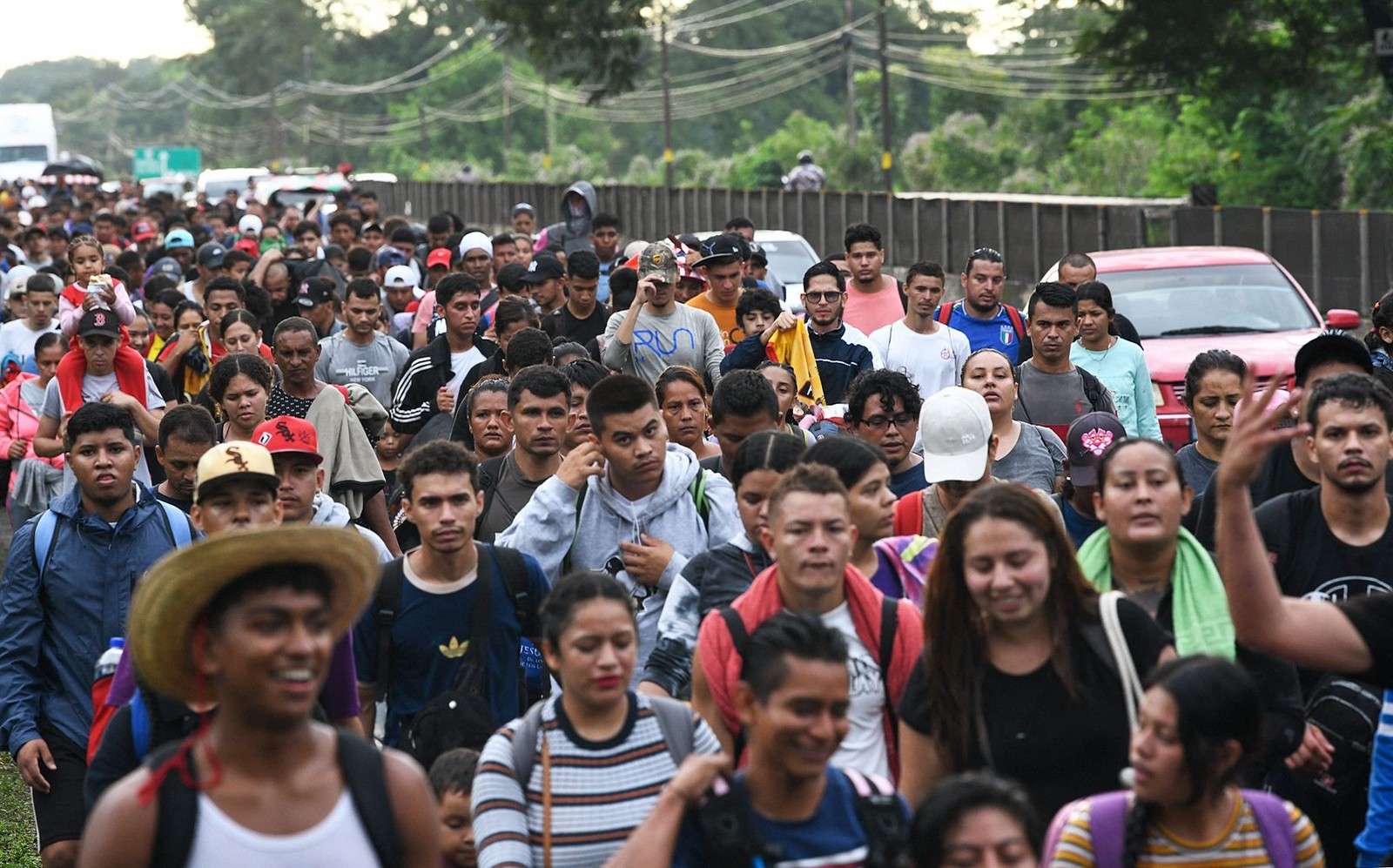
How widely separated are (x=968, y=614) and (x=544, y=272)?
30.7ft

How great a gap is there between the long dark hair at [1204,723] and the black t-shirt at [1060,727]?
1.02ft

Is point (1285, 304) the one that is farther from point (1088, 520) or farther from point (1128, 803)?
point (1128, 803)

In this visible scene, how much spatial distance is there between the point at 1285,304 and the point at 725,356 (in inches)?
238

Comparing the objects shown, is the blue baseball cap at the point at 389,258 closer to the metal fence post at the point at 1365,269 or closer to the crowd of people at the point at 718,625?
the crowd of people at the point at 718,625

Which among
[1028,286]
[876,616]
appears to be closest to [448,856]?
[876,616]

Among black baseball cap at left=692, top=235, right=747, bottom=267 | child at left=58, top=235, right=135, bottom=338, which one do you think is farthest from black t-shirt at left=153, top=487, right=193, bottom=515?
black baseball cap at left=692, top=235, right=747, bottom=267

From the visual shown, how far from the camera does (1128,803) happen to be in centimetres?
419

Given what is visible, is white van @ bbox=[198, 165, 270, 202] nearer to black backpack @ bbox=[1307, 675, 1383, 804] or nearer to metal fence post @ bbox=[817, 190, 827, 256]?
metal fence post @ bbox=[817, 190, 827, 256]

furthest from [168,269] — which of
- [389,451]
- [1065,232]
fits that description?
[1065,232]

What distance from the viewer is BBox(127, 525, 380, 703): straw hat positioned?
370 cm

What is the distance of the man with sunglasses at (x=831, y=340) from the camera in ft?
34.7

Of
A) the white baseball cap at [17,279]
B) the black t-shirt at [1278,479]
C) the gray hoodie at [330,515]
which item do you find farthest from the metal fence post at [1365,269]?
the gray hoodie at [330,515]

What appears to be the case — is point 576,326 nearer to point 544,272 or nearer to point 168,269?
point 544,272

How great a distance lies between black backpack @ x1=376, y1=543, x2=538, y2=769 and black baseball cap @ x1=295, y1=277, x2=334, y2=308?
7547 millimetres
